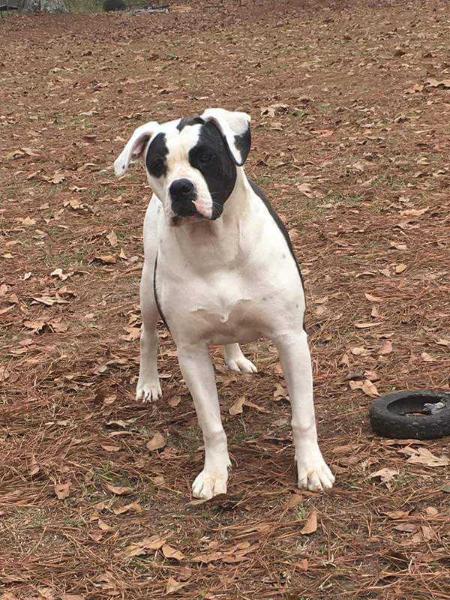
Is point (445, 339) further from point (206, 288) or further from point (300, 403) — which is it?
point (206, 288)

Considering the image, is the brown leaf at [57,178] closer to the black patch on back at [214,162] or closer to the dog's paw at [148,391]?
the dog's paw at [148,391]

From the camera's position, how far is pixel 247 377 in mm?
5371

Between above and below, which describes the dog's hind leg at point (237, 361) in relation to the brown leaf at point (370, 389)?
below

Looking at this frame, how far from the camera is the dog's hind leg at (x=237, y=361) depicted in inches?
213

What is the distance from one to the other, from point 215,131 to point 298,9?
66.3 feet

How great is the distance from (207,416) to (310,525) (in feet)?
2.24

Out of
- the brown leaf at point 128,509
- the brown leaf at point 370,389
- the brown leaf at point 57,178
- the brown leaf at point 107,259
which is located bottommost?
the brown leaf at point 57,178

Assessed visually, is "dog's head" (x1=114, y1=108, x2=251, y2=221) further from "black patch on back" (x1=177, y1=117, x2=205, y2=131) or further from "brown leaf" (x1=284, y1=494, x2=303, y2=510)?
"brown leaf" (x1=284, y1=494, x2=303, y2=510)

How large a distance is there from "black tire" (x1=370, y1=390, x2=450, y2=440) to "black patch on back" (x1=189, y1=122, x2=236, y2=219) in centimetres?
134

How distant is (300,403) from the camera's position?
13.1 feet

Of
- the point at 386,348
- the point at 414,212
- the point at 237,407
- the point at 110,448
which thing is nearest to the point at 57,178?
the point at 414,212

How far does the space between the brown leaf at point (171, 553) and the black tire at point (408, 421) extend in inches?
47.9

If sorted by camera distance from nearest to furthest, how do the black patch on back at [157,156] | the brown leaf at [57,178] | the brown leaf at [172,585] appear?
1. the brown leaf at [172,585]
2. the black patch on back at [157,156]
3. the brown leaf at [57,178]

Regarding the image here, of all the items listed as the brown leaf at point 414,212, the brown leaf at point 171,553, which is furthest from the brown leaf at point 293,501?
the brown leaf at point 414,212
